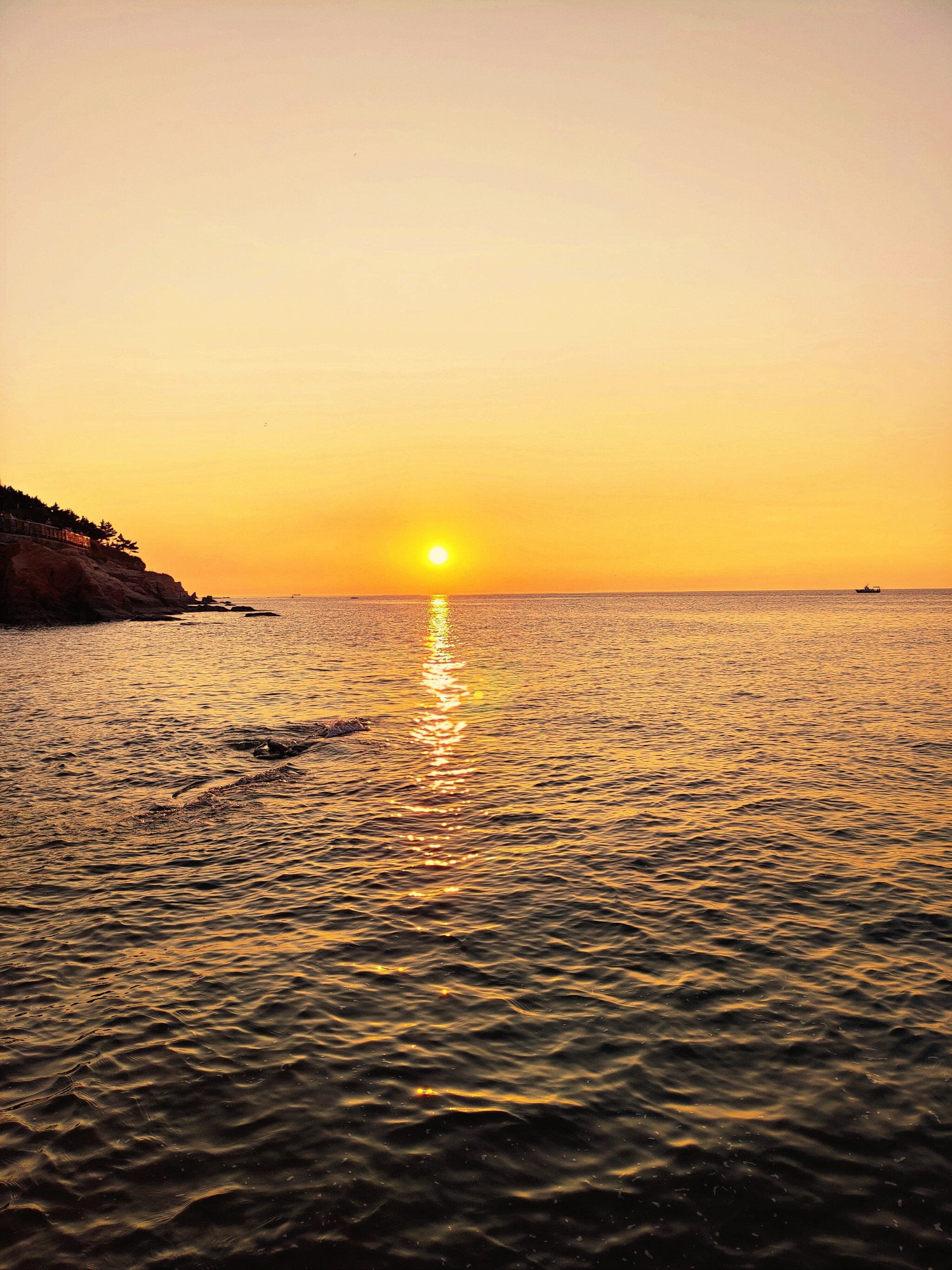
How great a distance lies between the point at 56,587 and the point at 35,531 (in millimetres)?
13254

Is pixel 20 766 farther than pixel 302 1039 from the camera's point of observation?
Yes

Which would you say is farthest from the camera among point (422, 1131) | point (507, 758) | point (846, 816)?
point (507, 758)

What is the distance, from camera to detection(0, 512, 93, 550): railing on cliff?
94375mm

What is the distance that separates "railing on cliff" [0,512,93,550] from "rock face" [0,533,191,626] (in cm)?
99

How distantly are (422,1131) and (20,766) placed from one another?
22258mm

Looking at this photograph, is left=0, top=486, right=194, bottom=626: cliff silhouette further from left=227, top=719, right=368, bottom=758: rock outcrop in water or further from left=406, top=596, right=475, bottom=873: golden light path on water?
left=227, top=719, right=368, bottom=758: rock outcrop in water

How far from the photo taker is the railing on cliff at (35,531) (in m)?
94.4

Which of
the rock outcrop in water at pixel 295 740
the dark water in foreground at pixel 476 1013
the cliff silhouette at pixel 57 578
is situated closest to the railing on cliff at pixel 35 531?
the cliff silhouette at pixel 57 578

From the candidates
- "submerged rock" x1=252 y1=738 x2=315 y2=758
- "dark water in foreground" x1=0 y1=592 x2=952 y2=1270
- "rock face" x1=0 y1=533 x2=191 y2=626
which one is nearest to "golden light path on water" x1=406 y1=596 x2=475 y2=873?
"dark water in foreground" x1=0 y1=592 x2=952 y2=1270

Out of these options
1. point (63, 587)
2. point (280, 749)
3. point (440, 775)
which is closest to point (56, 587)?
point (63, 587)

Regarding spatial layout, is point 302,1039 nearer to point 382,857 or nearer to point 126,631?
point 382,857

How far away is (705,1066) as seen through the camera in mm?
9219

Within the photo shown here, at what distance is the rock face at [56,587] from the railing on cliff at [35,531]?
0.99m

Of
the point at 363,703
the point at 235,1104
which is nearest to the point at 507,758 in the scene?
the point at 363,703
